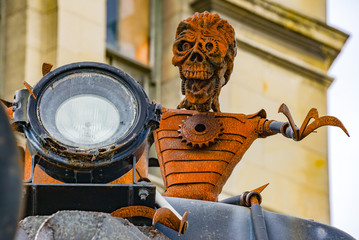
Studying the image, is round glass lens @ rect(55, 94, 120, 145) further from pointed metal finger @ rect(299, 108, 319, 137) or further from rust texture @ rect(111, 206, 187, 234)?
pointed metal finger @ rect(299, 108, 319, 137)

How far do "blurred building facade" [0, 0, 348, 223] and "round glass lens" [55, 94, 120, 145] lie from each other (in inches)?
558

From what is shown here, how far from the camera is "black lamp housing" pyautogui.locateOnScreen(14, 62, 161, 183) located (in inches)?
319

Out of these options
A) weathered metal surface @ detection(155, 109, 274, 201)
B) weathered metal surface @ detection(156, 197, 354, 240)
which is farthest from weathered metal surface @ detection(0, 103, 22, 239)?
weathered metal surface @ detection(155, 109, 274, 201)

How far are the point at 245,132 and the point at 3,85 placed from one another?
12.5 metres

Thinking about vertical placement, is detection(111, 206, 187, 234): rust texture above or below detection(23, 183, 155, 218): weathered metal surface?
below

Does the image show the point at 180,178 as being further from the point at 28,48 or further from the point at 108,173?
the point at 28,48

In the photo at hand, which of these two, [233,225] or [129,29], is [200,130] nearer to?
[233,225]

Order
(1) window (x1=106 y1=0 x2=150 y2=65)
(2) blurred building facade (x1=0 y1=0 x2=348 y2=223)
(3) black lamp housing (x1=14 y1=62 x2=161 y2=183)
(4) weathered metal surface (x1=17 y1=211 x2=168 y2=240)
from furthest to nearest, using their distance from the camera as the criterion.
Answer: (1) window (x1=106 y1=0 x2=150 y2=65) < (2) blurred building facade (x1=0 y1=0 x2=348 y2=223) < (3) black lamp housing (x1=14 y1=62 x2=161 y2=183) < (4) weathered metal surface (x1=17 y1=211 x2=168 y2=240)

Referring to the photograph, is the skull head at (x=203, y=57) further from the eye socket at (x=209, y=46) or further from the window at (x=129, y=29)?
the window at (x=129, y=29)

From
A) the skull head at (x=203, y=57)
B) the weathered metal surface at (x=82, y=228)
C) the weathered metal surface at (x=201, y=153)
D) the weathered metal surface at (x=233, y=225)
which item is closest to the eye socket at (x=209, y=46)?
the skull head at (x=203, y=57)

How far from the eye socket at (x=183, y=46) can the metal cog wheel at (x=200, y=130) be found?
1.22 ft

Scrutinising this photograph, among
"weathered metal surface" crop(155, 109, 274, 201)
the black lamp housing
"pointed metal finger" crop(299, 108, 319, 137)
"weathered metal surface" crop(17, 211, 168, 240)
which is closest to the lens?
"weathered metal surface" crop(17, 211, 168, 240)

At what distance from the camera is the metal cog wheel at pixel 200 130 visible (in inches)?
388

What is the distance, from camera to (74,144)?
26.7 feet
